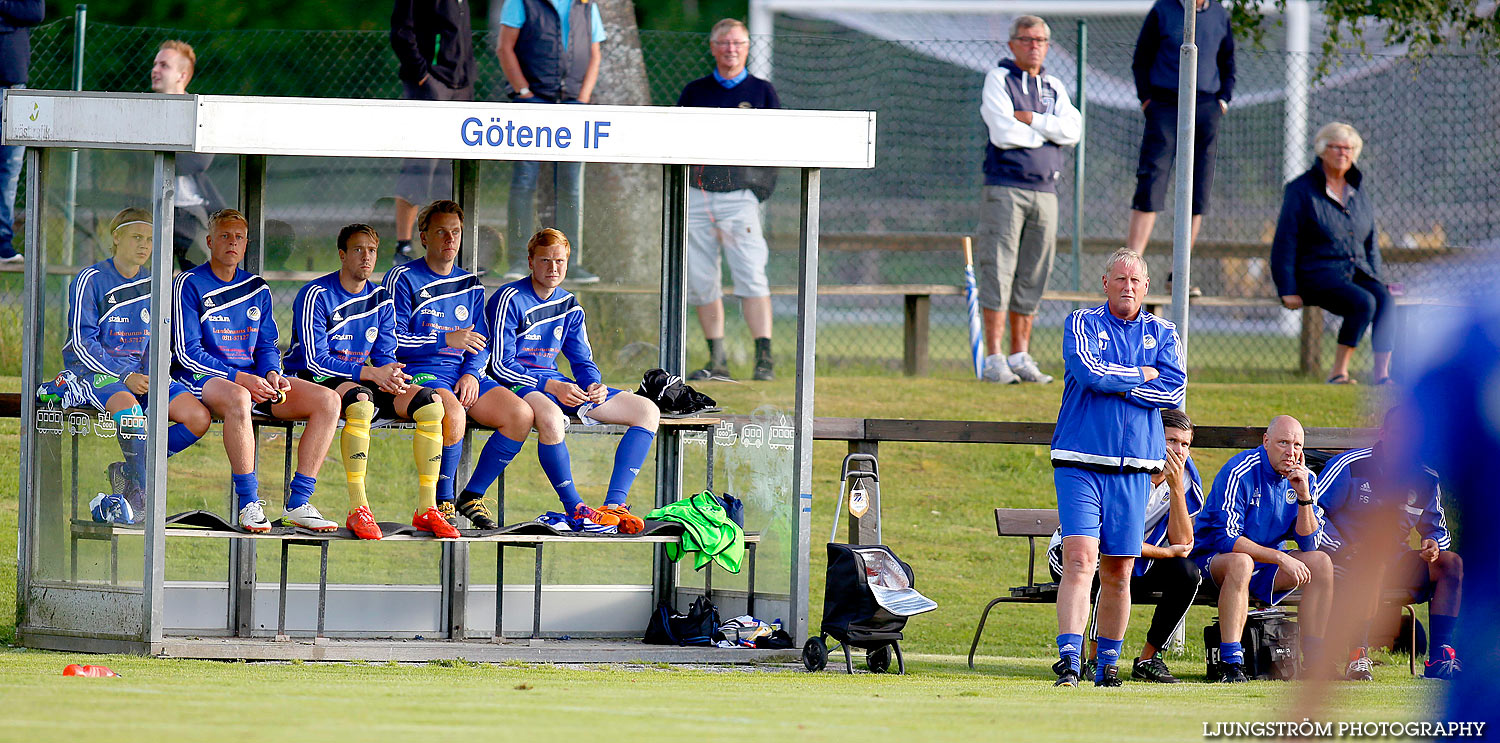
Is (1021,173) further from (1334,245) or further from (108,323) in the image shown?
(108,323)

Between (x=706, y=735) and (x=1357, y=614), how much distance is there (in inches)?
94.7

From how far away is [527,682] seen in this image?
6812 mm

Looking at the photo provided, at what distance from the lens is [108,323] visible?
7828mm

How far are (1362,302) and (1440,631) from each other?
368 centimetres

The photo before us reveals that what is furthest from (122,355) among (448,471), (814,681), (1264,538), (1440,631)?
(1440,631)

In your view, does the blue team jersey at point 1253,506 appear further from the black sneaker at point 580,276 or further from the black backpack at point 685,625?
the black sneaker at point 580,276

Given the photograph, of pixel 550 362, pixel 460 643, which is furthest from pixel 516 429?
pixel 460 643

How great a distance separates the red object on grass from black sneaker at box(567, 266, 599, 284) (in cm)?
327

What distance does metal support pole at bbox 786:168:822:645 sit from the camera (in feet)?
26.6

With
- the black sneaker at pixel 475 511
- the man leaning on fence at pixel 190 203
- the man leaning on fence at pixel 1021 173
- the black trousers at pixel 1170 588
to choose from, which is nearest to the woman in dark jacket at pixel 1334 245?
the man leaning on fence at pixel 1021 173

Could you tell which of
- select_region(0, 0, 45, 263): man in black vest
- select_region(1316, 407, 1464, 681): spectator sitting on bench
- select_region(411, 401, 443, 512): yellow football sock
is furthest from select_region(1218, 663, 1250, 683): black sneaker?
select_region(0, 0, 45, 263): man in black vest

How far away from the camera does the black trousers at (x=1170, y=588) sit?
26.2 feet

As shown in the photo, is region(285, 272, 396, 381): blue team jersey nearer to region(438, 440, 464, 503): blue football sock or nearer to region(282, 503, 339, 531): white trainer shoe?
region(438, 440, 464, 503): blue football sock

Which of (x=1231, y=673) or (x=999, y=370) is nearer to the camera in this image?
(x=1231, y=673)
